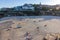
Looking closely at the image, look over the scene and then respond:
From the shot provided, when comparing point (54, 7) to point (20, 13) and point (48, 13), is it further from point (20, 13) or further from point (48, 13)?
point (20, 13)

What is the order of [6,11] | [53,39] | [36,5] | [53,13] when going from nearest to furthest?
[53,39] → [53,13] → [6,11] → [36,5]

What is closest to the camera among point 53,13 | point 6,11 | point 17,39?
point 17,39

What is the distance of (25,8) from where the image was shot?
36.7m

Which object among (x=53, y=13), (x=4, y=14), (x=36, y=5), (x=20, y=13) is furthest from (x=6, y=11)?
(x=53, y=13)

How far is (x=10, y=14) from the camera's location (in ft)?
108

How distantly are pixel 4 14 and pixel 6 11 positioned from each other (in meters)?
1.87

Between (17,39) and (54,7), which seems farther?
(54,7)

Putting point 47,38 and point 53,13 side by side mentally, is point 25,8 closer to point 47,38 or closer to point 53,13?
point 53,13

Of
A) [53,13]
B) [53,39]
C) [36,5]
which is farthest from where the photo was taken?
[36,5]

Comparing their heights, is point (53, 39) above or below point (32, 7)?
above

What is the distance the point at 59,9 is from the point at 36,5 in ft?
21.4

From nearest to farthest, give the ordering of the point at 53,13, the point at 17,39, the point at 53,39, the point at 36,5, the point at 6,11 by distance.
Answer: the point at 53,39 < the point at 17,39 < the point at 53,13 < the point at 6,11 < the point at 36,5

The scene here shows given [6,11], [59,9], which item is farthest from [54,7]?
[6,11]

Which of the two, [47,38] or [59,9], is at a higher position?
[47,38]
